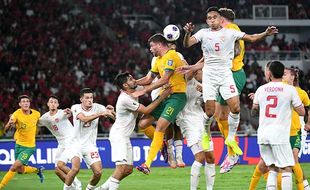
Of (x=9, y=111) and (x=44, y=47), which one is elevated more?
(x=44, y=47)

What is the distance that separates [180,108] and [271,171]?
2705 millimetres

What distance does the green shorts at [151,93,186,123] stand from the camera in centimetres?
1445

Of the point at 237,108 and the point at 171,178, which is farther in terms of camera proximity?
the point at 171,178

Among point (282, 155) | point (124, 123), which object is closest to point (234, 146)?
point (124, 123)

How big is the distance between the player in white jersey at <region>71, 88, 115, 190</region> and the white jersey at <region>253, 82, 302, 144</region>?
4.27 metres

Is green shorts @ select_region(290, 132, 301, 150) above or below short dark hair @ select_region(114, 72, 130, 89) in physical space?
below

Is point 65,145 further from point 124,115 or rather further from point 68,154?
point 124,115

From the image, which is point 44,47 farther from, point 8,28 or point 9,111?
point 9,111

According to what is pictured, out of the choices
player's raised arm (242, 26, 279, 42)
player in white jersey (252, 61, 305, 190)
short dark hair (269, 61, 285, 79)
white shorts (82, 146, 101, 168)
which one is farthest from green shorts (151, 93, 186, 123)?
short dark hair (269, 61, 285, 79)

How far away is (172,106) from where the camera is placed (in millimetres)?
14469

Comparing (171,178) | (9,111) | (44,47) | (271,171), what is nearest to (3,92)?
(9,111)

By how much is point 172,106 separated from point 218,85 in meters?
0.93

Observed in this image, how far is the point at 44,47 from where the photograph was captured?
114 feet

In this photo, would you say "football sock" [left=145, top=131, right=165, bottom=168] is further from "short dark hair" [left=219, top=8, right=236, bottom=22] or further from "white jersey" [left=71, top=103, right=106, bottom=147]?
"short dark hair" [left=219, top=8, right=236, bottom=22]
